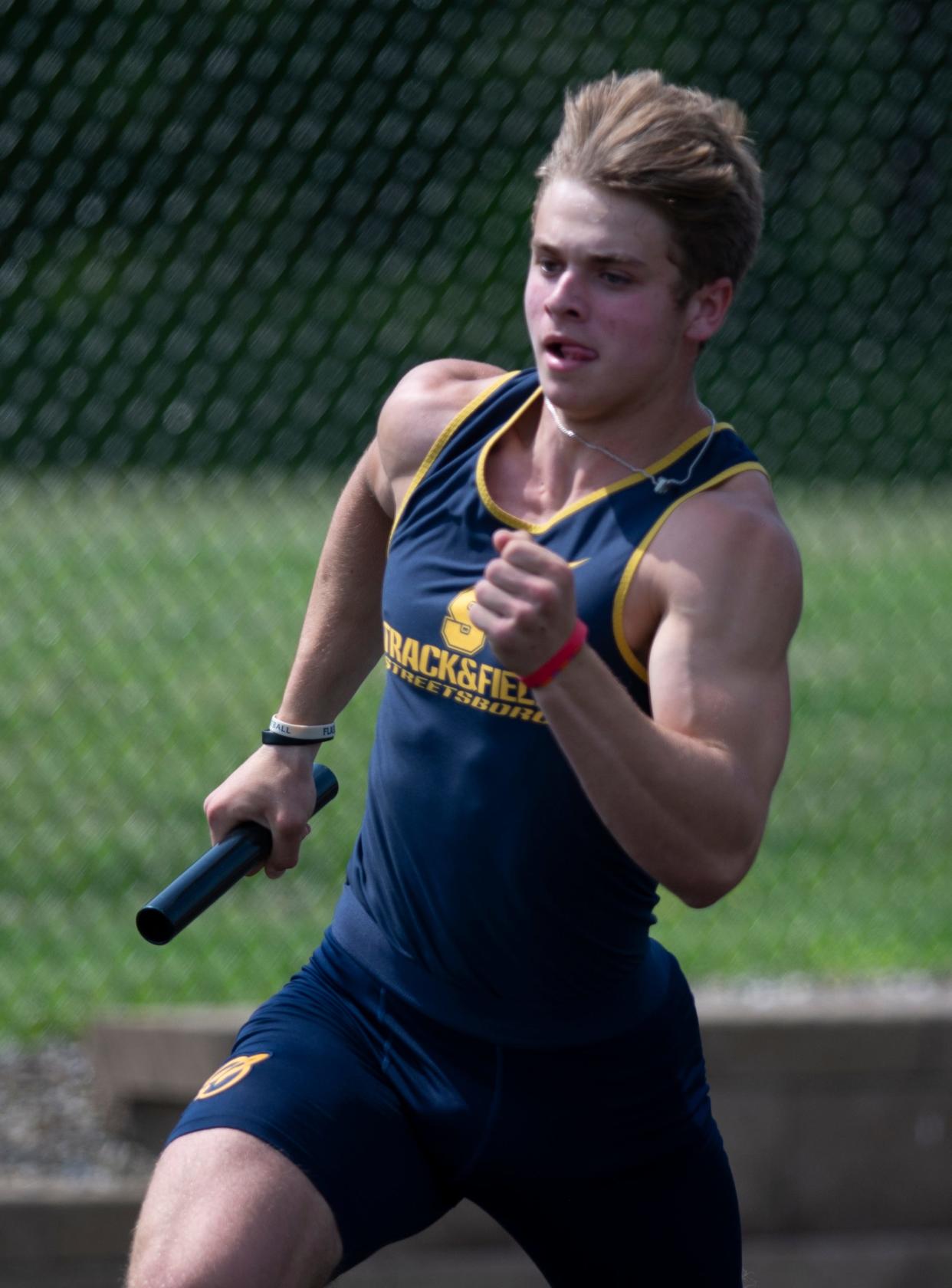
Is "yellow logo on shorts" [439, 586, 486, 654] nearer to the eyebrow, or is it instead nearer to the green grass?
the eyebrow

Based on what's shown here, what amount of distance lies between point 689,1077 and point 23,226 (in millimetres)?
2921

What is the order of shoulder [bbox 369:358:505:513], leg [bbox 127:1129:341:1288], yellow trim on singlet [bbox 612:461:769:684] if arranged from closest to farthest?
leg [bbox 127:1129:341:1288], yellow trim on singlet [bbox 612:461:769:684], shoulder [bbox 369:358:505:513]

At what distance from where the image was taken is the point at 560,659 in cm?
194

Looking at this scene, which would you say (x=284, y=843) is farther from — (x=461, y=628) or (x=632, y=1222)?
(x=632, y=1222)

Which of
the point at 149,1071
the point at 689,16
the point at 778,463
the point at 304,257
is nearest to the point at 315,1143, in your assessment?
the point at 149,1071

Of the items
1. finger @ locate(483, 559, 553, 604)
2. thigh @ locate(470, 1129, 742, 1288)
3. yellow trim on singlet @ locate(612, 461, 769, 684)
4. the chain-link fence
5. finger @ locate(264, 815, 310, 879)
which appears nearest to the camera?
finger @ locate(483, 559, 553, 604)

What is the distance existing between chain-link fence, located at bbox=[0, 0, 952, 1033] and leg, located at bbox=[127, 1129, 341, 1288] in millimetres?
2063

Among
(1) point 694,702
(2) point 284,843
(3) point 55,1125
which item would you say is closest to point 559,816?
(1) point 694,702

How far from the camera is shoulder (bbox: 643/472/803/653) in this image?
7.02ft

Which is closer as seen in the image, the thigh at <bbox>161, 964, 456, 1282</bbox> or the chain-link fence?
the thigh at <bbox>161, 964, 456, 1282</bbox>

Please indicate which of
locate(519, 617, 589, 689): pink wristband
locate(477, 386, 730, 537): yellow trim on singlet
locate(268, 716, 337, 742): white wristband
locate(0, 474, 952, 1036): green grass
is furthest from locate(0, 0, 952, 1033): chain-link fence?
locate(519, 617, 589, 689): pink wristband

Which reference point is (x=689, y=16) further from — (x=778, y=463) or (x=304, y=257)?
(x=778, y=463)

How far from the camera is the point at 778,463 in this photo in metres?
6.73

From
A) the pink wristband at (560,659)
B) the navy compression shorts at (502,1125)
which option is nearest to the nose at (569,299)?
the pink wristband at (560,659)
